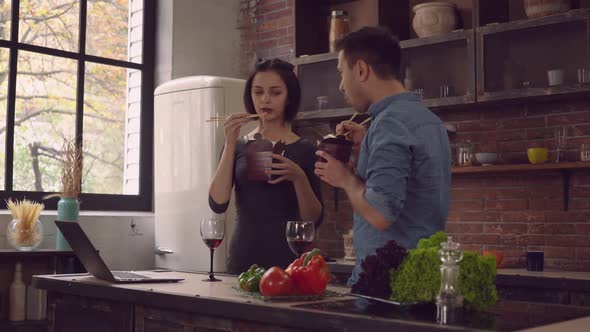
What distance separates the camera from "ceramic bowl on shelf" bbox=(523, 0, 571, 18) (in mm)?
3883

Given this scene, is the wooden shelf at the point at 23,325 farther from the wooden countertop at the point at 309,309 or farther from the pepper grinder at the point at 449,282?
the pepper grinder at the point at 449,282

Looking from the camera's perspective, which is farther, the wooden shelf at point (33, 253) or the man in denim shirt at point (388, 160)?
the wooden shelf at point (33, 253)

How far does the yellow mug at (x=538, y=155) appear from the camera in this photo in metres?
3.96

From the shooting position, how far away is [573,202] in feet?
13.3

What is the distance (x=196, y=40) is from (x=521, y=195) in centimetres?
256

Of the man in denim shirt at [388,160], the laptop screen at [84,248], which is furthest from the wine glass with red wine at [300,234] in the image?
the laptop screen at [84,248]

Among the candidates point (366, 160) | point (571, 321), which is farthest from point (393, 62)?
point (571, 321)

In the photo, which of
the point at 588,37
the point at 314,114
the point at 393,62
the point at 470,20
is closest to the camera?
the point at 393,62

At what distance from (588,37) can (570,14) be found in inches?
6.0

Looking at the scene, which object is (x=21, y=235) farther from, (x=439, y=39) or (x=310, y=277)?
(x=310, y=277)

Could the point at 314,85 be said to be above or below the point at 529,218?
above

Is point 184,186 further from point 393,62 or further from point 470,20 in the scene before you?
point 393,62

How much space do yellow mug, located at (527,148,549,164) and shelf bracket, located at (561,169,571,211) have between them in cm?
14

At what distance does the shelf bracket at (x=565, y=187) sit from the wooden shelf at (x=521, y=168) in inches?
2.2
